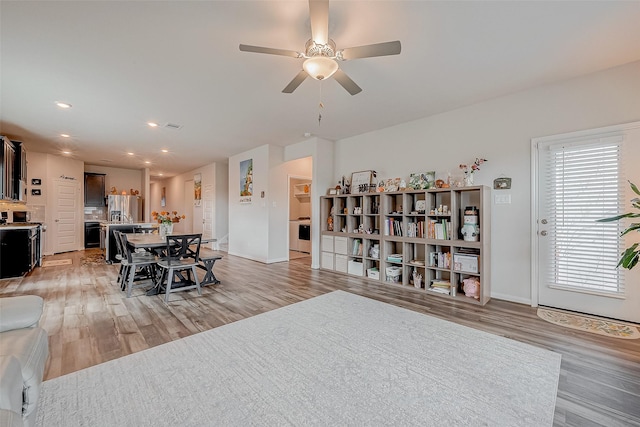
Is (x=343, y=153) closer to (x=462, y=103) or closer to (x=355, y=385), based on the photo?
(x=462, y=103)

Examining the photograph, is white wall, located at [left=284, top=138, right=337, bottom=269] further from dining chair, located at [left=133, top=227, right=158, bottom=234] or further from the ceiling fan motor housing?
dining chair, located at [left=133, top=227, right=158, bottom=234]

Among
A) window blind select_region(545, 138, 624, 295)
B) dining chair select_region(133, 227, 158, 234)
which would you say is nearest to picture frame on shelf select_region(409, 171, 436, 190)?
window blind select_region(545, 138, 624, 295)

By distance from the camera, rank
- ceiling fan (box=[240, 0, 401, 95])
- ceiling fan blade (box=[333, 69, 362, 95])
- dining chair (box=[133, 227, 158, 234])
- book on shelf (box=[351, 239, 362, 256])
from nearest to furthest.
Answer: ceiling fan (box=[240, 0, 401, 95]) → ceiling fan blade (box=[333, 69, 362, 95]) → book on shelf (box=[351, 239, 362, 256]) → dining chair (box=[133, 227, 158, 234])

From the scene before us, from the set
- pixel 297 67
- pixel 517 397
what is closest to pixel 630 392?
pixel 517 397

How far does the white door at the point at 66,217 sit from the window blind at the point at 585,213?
35.7 ft

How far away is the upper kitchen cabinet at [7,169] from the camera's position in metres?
4.68

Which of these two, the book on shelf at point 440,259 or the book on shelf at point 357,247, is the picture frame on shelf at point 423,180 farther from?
the book on shelf at point 357,247

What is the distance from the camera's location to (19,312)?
1.54 meters

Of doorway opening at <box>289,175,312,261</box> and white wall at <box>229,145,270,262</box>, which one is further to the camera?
doorway opening at <box>289,175,312,261</box>

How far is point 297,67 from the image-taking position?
2.97 meters

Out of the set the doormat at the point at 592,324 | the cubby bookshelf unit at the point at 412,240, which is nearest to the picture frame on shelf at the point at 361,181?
the cubby bookshelf unit at the point at 412,240

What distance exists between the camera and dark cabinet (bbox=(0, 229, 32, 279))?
4621 millimetres

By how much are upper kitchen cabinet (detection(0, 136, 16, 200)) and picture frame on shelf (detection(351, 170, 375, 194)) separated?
612 cm

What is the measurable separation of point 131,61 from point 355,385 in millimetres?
3608
